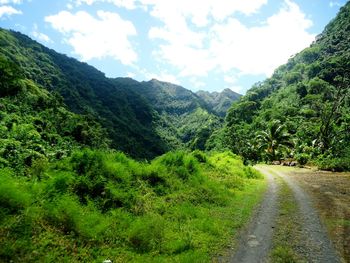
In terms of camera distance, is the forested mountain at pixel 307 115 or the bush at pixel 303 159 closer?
the bush at pixel 303 159

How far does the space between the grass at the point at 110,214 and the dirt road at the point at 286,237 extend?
791 mm

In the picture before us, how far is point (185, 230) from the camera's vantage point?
13062mm

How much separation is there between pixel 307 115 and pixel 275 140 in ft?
95.2

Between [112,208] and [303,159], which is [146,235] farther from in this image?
[303,159]

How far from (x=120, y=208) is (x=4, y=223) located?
4.73 metres

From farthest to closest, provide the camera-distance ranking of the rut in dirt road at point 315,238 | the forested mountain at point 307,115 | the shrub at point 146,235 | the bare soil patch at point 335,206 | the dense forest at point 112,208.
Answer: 1. the forested mountain at point 307,115
2. the bare soil patch at point 335,206
3. the shrub at point 146,235
4. the rut in dirt road at point 315,238
5. the dense forest at point 112,208

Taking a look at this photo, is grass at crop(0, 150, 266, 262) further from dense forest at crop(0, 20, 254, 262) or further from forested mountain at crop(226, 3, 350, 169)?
forested mountain at crop(226, 3, 350, 169)

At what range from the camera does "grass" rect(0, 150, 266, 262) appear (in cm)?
927

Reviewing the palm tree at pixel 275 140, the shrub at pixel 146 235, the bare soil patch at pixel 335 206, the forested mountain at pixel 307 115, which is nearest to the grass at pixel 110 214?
the shrub at pixel 146 235

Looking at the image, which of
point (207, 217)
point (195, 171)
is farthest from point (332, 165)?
point (207, 217)

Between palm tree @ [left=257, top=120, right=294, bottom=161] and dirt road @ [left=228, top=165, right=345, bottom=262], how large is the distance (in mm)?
43661

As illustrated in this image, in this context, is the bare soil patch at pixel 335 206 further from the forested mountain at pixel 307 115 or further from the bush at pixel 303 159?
the bush at pixel 303 159

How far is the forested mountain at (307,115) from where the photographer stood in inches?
1953

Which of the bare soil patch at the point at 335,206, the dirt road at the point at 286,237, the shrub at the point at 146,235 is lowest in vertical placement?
the shrub at the point at 146,235
